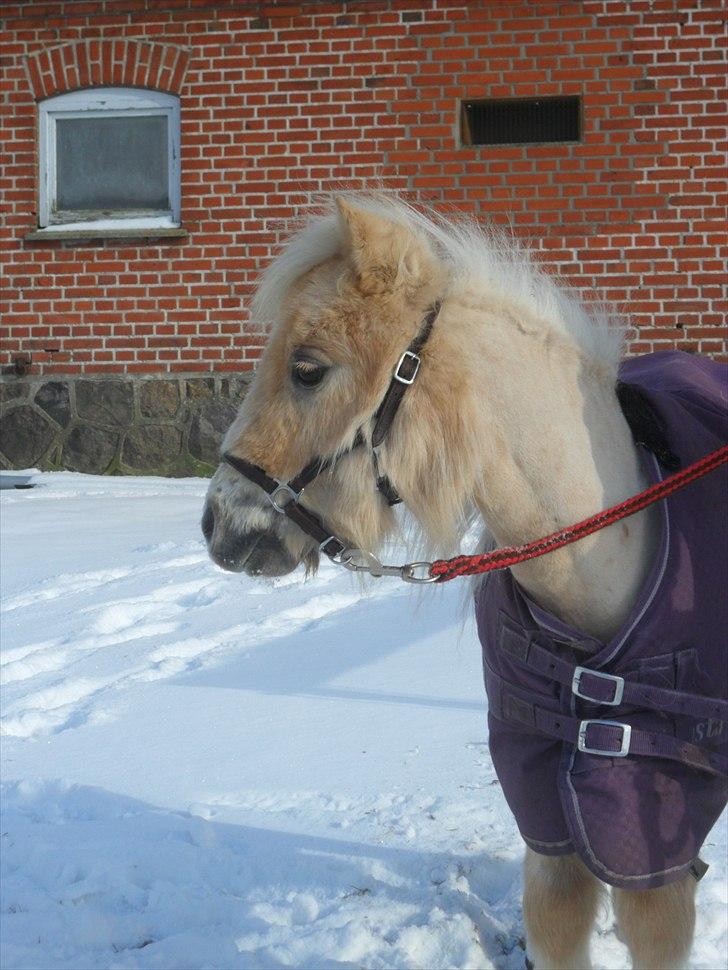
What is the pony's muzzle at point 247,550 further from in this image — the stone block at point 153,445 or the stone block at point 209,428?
the stone block at point 153,445

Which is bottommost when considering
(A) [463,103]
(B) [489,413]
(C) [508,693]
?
(C) [508,693]

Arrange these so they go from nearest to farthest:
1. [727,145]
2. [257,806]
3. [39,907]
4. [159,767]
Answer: [39,907], [257,806], [159,767], [727,145]

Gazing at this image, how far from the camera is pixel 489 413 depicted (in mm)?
1765

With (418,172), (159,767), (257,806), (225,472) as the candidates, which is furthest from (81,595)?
(418,172)

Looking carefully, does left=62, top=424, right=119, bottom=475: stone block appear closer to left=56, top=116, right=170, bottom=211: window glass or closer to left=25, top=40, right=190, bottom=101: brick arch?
left=56, top=116, right=170, bottom=211: window glass

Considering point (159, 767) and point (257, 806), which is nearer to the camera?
point (257, 806)

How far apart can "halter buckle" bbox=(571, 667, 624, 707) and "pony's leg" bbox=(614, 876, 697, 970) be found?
0.41 m

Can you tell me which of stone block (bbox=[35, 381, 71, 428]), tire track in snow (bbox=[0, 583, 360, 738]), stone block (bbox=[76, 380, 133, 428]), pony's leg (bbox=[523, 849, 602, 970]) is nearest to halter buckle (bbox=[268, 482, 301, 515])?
pony's leg (bbox=[523, 849, 602, 970])

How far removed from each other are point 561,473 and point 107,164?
25.1 feet

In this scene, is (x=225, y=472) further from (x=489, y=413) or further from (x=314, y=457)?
(x=489, y=413)

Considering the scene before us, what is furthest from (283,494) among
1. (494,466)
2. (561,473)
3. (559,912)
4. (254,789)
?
(254,789)

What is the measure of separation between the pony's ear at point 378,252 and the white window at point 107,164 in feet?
23.2

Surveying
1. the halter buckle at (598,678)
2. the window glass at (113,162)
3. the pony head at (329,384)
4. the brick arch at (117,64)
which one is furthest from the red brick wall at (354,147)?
the halter buckle at (598,678)

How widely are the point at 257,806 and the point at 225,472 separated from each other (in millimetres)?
1545
